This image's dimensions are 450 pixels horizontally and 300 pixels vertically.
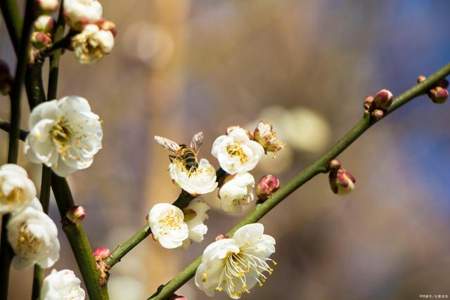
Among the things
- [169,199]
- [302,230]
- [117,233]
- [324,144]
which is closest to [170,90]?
[169,199]

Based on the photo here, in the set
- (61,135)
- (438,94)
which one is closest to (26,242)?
(61,135)

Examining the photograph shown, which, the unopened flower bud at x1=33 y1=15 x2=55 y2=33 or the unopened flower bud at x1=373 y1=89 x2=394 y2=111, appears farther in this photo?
the unopened flower bud at x1=373 y1=89 x2=394 y2=111

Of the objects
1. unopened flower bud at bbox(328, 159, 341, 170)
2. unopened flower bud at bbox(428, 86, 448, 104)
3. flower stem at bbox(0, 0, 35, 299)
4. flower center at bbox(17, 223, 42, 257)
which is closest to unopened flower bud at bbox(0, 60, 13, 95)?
flower stem at bbox(0, 0, 35, 299)

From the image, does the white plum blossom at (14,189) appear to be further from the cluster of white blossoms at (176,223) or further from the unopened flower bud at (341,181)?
the unopened flower bud at (341,181)

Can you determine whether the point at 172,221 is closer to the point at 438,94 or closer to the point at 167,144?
the point at 167,144

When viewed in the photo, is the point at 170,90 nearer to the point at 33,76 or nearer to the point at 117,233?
the point at 117,233

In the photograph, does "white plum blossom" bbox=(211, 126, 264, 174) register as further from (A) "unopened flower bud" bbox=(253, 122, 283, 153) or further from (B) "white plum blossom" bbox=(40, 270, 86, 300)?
(B) "white plum blossom" bbox=(40, 270, 86, 300)
